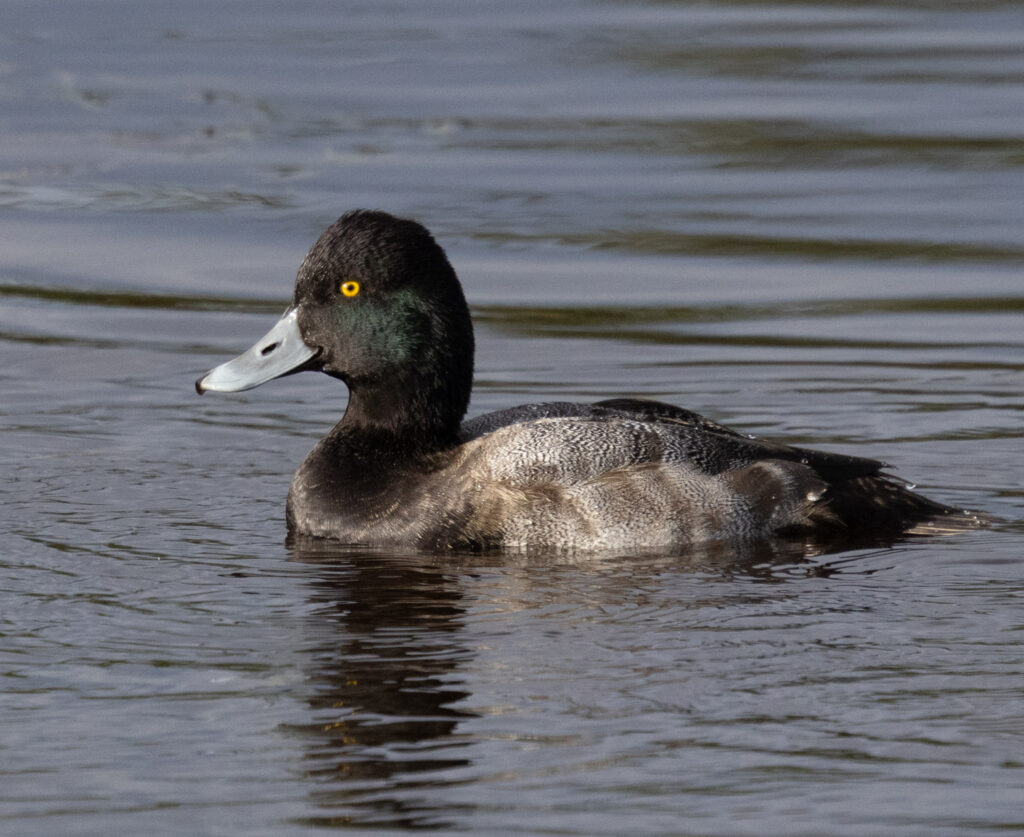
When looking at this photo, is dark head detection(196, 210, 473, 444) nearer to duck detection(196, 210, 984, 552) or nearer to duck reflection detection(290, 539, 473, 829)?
duck detection(196, 210, 984, 552)

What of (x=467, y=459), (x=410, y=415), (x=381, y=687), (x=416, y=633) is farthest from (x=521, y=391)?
(x=381, y=687)

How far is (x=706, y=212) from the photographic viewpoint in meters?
13.7

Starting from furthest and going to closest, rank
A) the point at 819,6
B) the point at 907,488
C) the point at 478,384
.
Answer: the point at 819,6, the point at 478,384, the point at 907,488

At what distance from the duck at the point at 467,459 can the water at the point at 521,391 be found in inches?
7.7

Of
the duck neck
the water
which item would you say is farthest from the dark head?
the water

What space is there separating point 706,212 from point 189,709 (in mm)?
9011

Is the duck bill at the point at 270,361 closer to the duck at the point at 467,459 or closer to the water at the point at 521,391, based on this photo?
the duck at the point at 467,459

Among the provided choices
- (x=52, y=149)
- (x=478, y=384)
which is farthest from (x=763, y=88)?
(x=478, y=384)

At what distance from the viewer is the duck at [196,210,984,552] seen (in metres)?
7.16

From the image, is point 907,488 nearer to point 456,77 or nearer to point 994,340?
point 994,340

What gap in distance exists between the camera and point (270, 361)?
7.68 m

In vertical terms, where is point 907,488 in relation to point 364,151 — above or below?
below

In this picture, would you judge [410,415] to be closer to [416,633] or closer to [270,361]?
[270,361]

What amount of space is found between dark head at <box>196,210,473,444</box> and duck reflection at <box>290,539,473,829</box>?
0.69 meters
